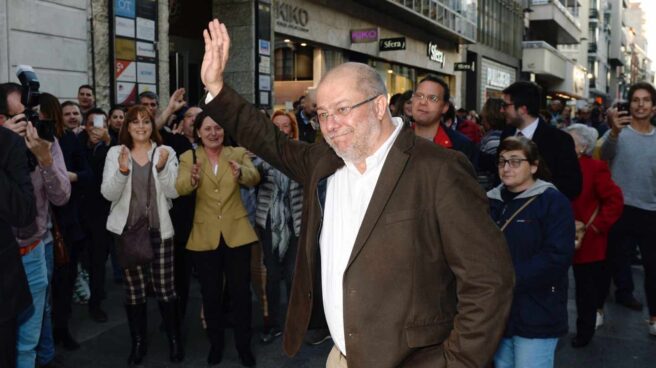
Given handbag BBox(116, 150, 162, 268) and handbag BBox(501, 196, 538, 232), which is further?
handbag BBox(116, 150, 162, 268)

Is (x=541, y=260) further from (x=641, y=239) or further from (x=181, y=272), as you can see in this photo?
(x=181, y=272)

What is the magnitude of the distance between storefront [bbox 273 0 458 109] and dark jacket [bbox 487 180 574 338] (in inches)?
497

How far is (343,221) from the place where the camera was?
94.4 inches

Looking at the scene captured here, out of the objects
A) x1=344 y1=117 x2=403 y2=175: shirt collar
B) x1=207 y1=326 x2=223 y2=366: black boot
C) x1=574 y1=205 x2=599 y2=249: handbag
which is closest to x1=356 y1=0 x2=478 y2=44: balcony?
x1=574 y1=205 x2=599 y2=249: handbag

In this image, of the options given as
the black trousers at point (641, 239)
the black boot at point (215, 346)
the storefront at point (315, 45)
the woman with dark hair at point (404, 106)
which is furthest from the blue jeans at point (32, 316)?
the storefront at point (315, 45)

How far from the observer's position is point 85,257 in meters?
7.43

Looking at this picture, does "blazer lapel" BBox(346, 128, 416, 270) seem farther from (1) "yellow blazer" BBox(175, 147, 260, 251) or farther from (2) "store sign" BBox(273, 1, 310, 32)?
(2) "store sign" BBox(273, 1, 310, 32)

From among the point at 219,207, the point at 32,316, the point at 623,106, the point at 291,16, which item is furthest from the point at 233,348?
the point at 291,16

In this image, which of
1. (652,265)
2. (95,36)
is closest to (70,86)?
(95,36)

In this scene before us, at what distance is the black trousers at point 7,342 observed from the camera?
3352 millimetres

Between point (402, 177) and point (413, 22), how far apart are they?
22.8m

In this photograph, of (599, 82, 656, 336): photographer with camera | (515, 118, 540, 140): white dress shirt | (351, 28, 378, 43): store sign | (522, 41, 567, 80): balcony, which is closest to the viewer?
(515, 118, 540, 140): white dress shirt

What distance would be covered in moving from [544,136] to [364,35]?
15031 millimetres

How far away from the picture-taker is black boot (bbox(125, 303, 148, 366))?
5.15 meters
